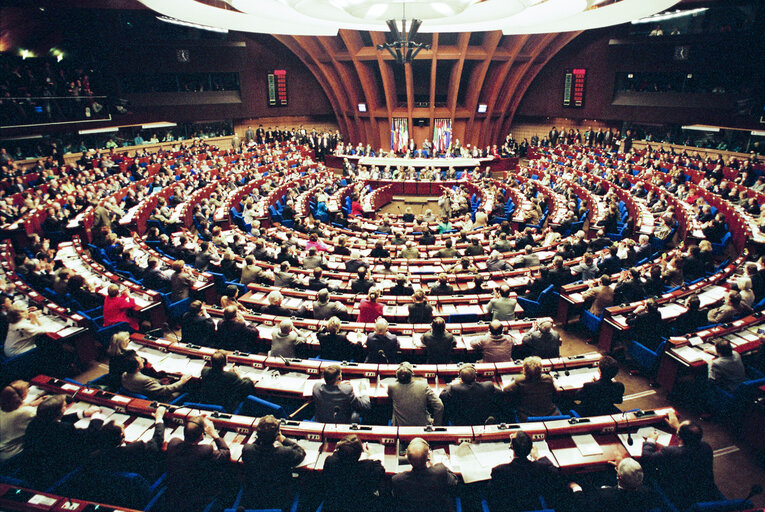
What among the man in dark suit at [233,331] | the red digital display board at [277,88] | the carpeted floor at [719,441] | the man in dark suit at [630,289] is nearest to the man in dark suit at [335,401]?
the man in dark suit at [233,331]

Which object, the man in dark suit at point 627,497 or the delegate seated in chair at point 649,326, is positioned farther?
the delegate seated in chair at point 649,326

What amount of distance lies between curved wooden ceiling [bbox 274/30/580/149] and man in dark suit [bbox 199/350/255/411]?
22019 millimetres

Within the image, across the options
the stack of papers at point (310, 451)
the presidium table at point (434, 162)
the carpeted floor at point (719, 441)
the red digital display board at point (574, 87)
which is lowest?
the carpeted floor at point (719, 441)

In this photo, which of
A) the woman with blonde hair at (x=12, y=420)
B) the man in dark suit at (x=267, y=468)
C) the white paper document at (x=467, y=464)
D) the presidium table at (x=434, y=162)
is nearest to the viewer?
the man in dark suit at (x=267, y=468)

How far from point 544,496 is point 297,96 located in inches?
1248

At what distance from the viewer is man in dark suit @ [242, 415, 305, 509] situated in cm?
359

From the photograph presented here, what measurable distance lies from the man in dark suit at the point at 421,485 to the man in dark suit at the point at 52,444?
2972mm

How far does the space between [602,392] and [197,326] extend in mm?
5540

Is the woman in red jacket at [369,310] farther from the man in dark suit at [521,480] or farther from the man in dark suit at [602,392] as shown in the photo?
the man in dark suit at [521,480]

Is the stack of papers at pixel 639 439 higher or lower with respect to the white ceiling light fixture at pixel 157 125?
lower

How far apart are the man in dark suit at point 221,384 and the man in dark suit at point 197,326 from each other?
5.04 feet

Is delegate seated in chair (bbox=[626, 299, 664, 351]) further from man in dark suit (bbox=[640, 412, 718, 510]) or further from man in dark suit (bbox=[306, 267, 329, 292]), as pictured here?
man in dark suit (bbox=[306, 267, 329, 292])

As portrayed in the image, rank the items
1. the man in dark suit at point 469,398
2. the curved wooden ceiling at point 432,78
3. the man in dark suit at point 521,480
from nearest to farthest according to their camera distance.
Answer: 1. the man in dark suit at point 521,480
2. the man in dark suit at point 469,398
3. the curved wooden ceiling at point 432,78

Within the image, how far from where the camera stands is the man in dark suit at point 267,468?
3.59 m
